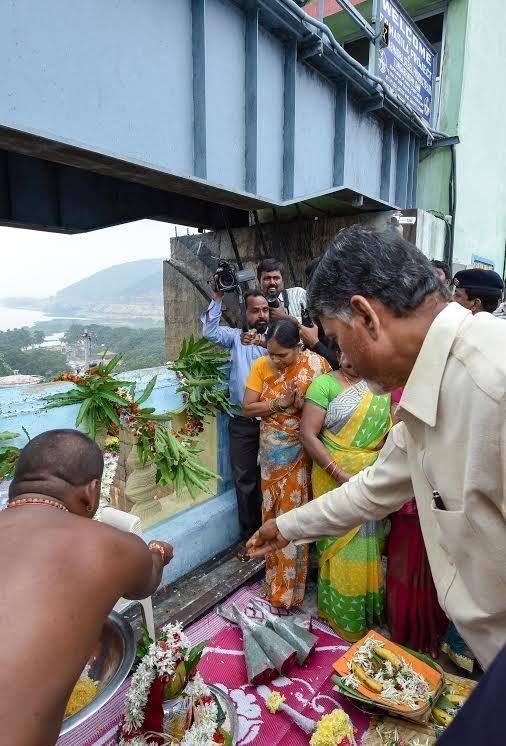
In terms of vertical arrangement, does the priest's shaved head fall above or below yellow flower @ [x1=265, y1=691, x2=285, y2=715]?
above

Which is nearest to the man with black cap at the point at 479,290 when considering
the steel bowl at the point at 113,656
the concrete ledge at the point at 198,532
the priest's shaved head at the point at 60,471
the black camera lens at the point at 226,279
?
the black camera lens at the point at 226,279

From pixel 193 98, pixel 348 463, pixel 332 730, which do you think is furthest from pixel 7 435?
pixel 193 98

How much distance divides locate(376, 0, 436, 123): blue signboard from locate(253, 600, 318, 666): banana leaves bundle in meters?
5.82

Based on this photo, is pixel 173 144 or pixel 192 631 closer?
pixel 192 631

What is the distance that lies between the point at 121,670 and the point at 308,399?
1.77m

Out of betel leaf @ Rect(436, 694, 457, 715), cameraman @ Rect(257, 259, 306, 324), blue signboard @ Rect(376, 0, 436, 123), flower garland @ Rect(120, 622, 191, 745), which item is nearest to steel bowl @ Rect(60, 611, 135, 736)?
flower garland @ Rect(120, 622, 191, 745)

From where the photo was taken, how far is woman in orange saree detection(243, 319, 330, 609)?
296 centimetres

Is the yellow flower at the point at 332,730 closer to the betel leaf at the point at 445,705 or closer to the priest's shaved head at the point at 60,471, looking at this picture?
the betel leaf at the point at 445,705

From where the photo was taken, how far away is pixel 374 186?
5832 millimetres

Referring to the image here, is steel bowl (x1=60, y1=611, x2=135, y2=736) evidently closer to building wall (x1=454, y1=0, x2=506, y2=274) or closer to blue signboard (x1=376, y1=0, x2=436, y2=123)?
blue signboard (x1=376, y1=0, x2=436, y2=123)

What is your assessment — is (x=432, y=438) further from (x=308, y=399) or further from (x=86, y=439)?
(x=308, y=399)

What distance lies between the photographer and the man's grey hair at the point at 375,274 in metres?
1.18

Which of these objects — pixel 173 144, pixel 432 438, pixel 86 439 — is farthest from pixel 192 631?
pixel 173 144

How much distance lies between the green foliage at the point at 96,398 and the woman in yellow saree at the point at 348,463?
118 cm
